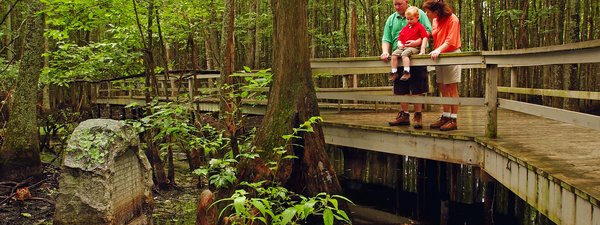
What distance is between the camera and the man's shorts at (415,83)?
7.25m

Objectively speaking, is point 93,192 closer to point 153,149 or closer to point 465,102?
point 153,149

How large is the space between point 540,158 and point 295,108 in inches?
126

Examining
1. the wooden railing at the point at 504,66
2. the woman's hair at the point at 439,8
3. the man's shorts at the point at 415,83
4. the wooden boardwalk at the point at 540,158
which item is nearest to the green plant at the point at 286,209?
the wooden boardwalk at the point at 540,158

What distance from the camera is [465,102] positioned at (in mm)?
5977

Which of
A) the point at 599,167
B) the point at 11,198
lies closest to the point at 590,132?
the point at 599,167

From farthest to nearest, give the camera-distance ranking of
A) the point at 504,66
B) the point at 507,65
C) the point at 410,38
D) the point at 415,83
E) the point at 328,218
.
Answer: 1. the point at 415,83
2. the point at 410,38
3. the point at 504,66
4. the point at 507,65
5. the point at 328,218

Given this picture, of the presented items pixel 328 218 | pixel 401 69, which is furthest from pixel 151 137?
pixel 328 218

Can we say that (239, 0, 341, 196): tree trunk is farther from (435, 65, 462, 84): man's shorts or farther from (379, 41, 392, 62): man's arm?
(435, 65, 462, 84): man's shorts

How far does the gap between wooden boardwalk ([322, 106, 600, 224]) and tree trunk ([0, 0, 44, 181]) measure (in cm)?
571

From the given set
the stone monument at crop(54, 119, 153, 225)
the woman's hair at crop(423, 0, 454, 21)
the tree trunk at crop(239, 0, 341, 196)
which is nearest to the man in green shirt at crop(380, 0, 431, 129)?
the woman's hair at crop(423, 0, 454, 21)

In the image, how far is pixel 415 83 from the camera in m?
7.25

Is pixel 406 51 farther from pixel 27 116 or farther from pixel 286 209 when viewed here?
pixel 27 116

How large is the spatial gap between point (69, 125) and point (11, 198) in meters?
4.81

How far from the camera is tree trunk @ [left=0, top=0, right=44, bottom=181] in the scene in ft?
29.7
